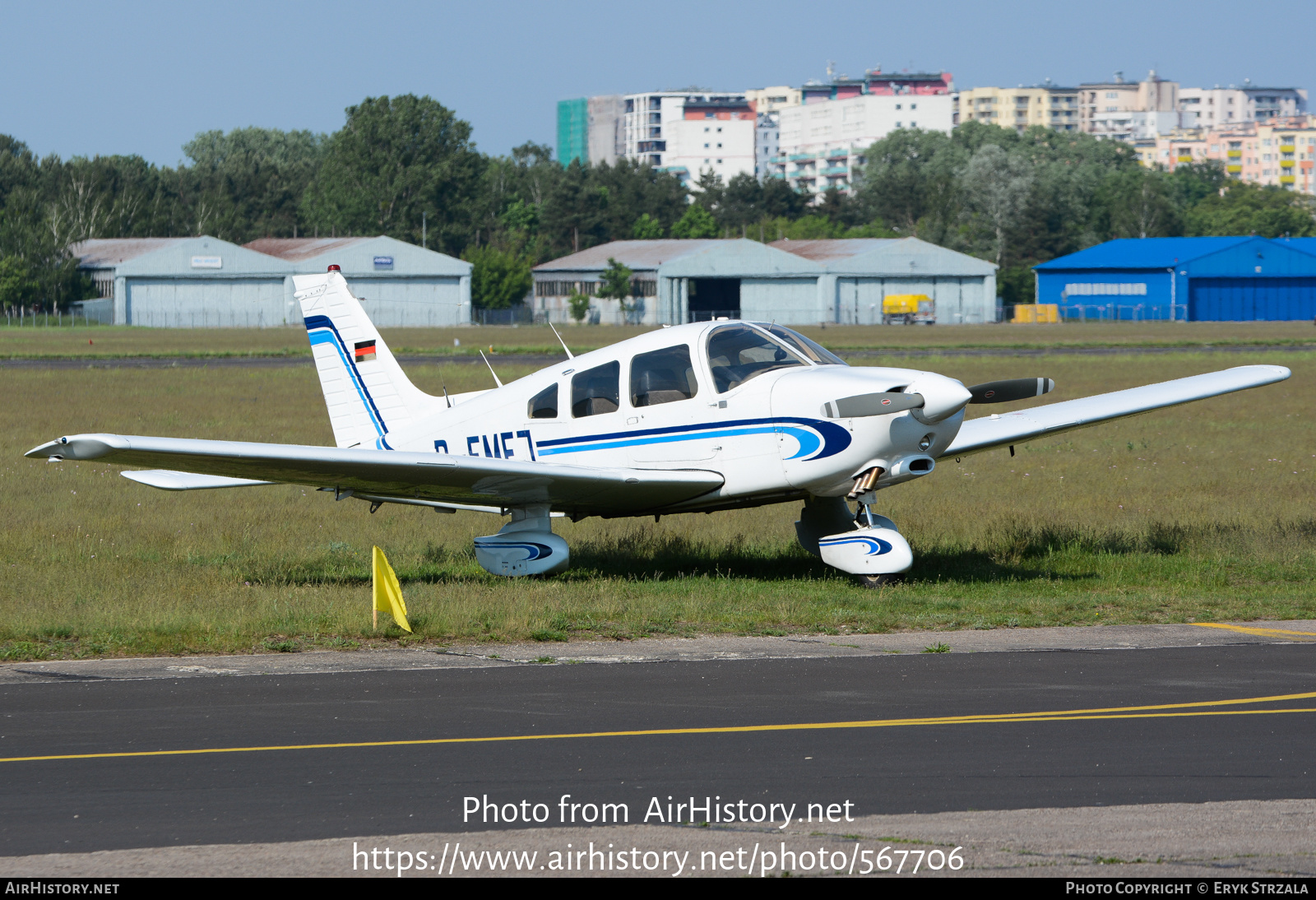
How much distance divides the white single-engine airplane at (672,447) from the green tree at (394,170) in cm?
13412

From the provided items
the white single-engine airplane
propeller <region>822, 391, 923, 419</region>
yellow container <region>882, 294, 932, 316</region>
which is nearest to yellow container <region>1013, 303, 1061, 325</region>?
yellow container <region>882, 294, 932, 316</region>

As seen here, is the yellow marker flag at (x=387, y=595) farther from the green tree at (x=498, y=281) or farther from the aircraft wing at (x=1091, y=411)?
the green tree at (x=498, y=281)

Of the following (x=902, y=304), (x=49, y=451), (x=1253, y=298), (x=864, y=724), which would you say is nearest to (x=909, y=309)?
(x=902, y=304)

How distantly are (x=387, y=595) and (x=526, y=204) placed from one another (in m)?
164

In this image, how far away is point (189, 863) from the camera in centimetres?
598

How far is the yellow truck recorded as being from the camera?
11569cm

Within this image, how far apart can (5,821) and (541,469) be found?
6.85m

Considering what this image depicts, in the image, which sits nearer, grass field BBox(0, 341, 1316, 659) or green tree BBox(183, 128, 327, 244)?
grass field BBox(0, 341, 1316, 659)

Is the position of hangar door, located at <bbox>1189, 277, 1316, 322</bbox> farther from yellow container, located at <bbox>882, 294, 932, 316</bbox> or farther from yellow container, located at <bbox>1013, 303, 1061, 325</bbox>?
yellow container, located at <bbox>882, 294, 932, 316</bbox>

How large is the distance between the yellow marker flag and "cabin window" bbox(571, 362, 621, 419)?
2.97 metres

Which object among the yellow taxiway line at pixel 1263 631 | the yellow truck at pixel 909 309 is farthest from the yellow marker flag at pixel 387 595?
the yellow truck at pixel 909 309

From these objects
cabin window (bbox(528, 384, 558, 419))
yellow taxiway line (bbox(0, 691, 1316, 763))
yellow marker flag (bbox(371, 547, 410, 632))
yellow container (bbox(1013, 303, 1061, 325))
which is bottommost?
yellow taxiway line (bbox(0, 691, 1316, 763))

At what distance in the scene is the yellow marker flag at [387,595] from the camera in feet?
38.6

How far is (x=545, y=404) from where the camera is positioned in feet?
47.4
